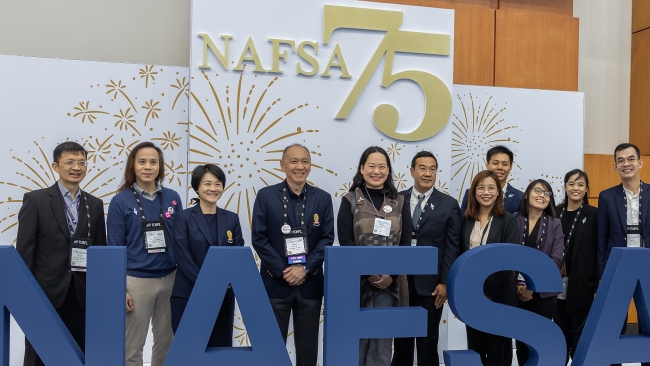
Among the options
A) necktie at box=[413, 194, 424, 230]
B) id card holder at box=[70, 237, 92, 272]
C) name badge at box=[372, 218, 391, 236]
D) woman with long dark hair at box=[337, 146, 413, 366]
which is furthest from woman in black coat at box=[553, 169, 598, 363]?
id card holder at box=[70, 237, 92, 272]

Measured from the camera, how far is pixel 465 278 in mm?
2441

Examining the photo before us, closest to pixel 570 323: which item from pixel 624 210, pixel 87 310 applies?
pixel 624 210

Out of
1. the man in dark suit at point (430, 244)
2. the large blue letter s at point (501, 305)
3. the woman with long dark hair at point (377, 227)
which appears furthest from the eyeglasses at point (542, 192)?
the large blue letter s at point (501, 305)

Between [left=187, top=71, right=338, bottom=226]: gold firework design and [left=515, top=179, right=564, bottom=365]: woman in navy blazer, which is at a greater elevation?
[left=187, top=71, right=338, bottom=226]: gold firework design

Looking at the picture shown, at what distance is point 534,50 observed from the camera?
5.11 metres

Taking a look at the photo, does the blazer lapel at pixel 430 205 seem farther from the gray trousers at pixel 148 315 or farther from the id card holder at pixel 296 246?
the gray trousers at pixel 148 315

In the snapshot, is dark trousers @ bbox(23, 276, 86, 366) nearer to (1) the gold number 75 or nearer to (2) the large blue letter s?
(2) the large blue letter s

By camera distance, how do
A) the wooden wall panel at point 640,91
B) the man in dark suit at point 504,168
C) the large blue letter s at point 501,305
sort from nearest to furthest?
the large blue letter s at point 501,305
the man in dark suit at point 504,168
the wooden wall panel at point 640,91

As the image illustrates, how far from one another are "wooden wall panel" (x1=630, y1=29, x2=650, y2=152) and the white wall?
61 millimetres

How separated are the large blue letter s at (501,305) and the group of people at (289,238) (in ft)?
2.14

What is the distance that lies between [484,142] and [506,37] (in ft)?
3.68

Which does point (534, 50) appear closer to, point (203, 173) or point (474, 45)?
point (474, 45)

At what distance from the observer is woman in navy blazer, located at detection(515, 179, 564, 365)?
333cm

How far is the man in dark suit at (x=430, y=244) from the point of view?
10.8 feet
